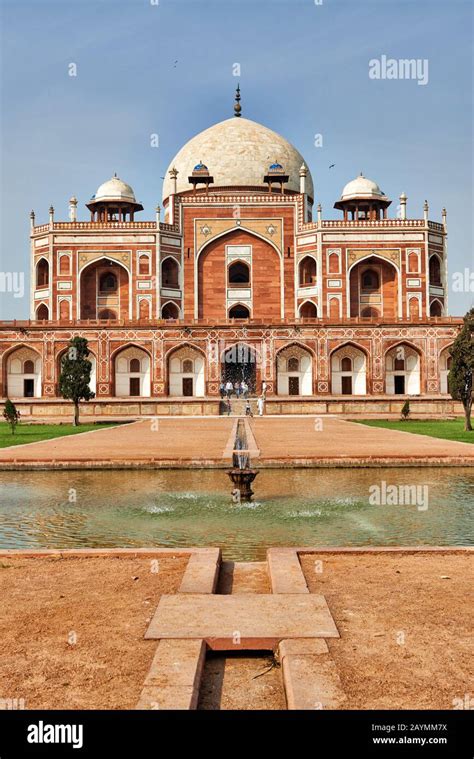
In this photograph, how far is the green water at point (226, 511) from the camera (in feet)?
21.7

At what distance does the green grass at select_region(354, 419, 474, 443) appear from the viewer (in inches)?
688

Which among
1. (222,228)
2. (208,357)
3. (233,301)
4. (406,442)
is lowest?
(406,442)

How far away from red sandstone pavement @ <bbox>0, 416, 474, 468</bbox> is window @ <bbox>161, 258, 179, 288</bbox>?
795 inches

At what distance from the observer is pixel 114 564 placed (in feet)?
17.4

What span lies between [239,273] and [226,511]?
108ft

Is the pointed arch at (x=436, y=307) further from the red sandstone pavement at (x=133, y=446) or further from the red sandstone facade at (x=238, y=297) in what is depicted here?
the red sandstone pavement at (x=133, y=446)

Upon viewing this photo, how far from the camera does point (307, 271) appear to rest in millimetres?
39656

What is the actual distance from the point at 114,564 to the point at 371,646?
2.40 m

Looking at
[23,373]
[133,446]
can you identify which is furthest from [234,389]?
[133,446]

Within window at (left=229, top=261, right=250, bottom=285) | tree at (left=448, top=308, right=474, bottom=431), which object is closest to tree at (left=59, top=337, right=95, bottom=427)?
tree at (left=448, top=308, right=474, bottom=431)

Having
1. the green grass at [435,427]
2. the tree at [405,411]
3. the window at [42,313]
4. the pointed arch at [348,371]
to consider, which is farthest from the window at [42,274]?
the tree at [405,411]
